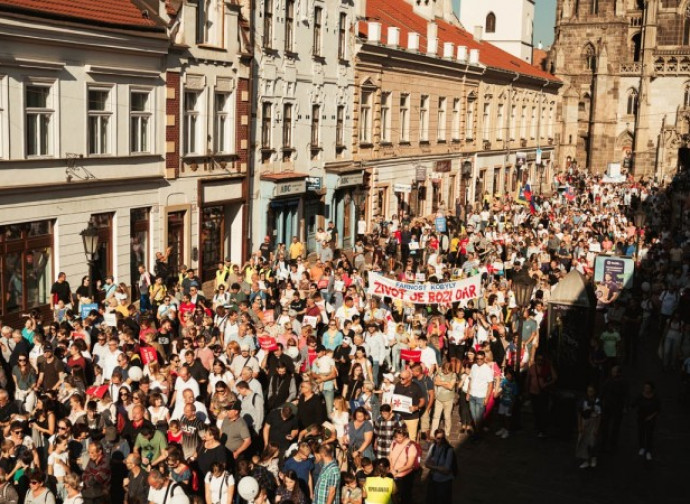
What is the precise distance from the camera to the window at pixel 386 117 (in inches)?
1483

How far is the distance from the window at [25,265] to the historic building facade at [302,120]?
Result: 8.74 m

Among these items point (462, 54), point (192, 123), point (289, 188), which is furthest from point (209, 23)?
point (462, 54)

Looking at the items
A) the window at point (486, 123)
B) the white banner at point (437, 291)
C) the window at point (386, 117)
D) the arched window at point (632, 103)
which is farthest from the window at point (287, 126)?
the arched window at point (632, 103)

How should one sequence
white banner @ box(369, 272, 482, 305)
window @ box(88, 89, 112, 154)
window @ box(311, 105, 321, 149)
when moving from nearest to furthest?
white banner @ box(369, 272, 482, 305), window @ box(88, 89, 112, 154), window @ box(311, 105, 321, 149)

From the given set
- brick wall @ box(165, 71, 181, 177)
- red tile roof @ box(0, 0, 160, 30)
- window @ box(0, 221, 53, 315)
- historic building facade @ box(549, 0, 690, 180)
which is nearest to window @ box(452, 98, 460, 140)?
brick wall @ box(165, 71, 181, 177)

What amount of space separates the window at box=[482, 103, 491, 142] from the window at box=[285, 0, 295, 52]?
2173 centimetres

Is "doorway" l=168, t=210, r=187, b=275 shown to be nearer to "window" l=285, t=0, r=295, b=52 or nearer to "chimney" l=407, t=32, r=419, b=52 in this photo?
"window" l=285, t=0, r=295, b=52

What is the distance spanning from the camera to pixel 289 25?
30.0m

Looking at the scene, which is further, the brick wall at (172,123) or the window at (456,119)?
the window at (456,119)

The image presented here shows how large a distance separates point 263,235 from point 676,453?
1625 cm

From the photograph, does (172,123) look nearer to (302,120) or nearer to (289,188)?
(289,188)

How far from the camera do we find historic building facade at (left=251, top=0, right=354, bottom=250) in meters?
28.7

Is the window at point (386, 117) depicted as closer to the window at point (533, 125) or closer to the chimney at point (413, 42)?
the chimney at point (413, 42)

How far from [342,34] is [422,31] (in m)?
13.6
